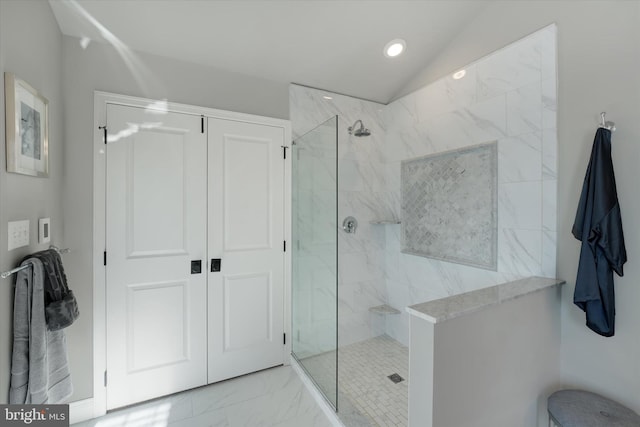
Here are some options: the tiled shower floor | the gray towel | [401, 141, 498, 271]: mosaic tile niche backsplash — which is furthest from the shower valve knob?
the gray towel

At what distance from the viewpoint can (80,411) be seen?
180 cm

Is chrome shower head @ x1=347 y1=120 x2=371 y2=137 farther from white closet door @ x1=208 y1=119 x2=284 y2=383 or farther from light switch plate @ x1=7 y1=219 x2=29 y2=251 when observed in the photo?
→ light switch plate @ x1=7 y1=219 x2=29 y2=251

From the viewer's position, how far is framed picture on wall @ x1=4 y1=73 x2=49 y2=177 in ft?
3.77

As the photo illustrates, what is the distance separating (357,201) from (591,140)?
173 centimetres

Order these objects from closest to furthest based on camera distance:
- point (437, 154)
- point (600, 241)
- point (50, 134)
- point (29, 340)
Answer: point (29, 340), point (600, 241), point (50, 134), point (437, 154)

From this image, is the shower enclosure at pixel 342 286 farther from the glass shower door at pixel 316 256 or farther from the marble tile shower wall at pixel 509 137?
the marble tile shower wall at pixel 509 137

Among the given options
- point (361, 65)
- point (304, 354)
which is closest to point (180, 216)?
point (304, 354)

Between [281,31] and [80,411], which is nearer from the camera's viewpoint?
[80,411]

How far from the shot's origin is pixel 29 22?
53.4 inches

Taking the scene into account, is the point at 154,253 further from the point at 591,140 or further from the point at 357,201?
the point at 591,140

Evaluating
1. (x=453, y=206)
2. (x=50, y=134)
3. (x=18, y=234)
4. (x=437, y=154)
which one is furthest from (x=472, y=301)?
(x=50, y=134)

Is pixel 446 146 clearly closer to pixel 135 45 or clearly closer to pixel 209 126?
pixel 209 126

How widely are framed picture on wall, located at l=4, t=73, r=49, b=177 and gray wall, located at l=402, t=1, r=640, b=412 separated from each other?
2.75m

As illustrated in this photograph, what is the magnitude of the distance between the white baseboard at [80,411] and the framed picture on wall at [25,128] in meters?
1.47
